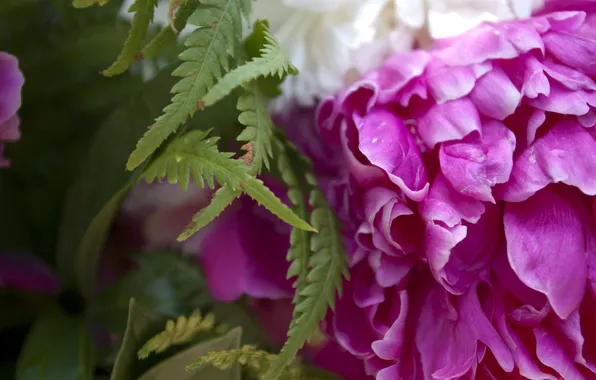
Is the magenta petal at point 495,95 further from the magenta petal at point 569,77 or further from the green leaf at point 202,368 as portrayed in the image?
the green leaf at point 202,368

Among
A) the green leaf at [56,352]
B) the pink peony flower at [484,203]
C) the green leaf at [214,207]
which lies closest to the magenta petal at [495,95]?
the pink peony flower at [484,203]

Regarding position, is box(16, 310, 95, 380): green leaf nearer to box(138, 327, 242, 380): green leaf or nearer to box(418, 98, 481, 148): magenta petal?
box(138, 327, 242, 380): green leaf

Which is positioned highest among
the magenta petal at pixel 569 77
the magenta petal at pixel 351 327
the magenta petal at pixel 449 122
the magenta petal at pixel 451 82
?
the magenta petal at pixel 569 77

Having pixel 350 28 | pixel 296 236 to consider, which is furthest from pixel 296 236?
pixel 350 28

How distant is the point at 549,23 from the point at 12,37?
0.25 m

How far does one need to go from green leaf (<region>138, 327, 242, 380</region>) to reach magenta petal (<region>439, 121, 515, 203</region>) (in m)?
0.11

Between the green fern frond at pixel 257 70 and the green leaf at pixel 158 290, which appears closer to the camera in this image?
the green fern frond at pixel 257 70

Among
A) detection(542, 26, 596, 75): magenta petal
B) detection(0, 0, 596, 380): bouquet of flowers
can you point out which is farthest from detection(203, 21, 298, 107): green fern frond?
detection(542, 26, 596, 75): magenta petal

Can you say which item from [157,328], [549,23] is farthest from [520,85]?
[157,328]

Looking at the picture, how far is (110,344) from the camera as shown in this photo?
0.34m

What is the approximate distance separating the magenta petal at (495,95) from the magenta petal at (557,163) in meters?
0.02

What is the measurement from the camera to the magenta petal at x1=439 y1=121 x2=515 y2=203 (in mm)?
243

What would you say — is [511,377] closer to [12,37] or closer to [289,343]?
[289,343]

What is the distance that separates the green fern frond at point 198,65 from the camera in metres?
0.23
